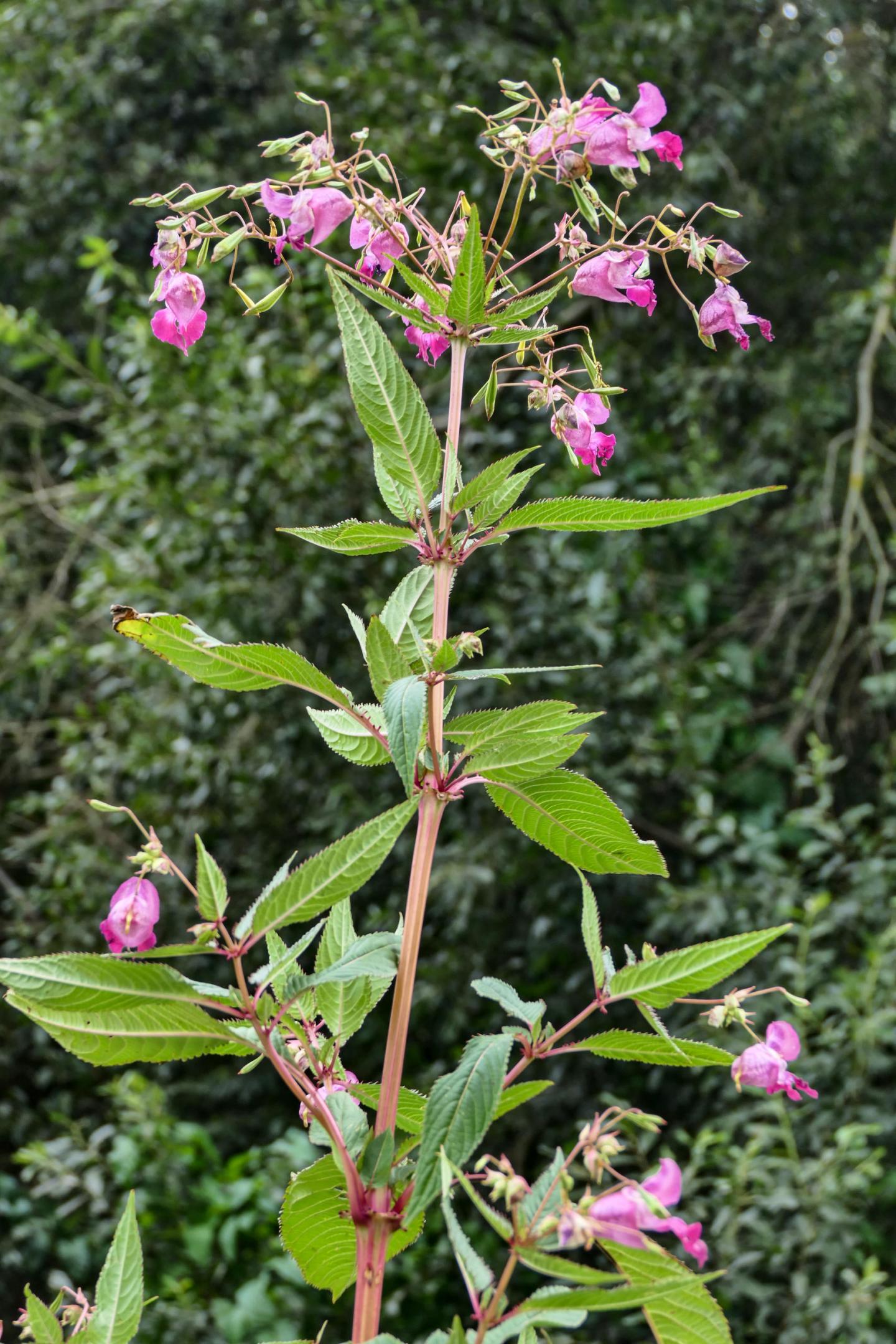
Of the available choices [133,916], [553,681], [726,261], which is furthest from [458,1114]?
[553,681]

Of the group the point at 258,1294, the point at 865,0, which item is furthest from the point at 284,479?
the point at 865,0

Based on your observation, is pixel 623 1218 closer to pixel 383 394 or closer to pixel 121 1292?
pixel 121 1292

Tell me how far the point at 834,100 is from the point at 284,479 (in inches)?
56.5

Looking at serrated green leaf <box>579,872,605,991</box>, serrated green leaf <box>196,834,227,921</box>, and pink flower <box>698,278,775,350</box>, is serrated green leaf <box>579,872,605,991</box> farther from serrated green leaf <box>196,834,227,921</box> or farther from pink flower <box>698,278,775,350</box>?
pink flower <box>698,278,775,350</box>

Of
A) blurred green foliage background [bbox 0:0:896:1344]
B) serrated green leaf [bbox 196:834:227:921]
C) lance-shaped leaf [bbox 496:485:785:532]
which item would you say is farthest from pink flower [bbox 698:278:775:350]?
blurred green foliage background [bbox 0:0:896:1344]

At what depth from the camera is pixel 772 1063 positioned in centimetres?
58

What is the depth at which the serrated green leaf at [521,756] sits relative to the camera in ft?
1.78

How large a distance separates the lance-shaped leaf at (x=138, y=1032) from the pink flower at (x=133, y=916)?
8 centimetres

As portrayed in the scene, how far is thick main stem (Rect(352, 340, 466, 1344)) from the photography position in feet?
1.77

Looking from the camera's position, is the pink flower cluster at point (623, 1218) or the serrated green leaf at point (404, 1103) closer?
the pink flower cluster at point (623, 1218)

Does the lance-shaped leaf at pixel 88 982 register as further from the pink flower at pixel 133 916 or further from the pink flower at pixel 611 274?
the pink flower at pixel 611 274

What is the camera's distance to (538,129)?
0.61 m

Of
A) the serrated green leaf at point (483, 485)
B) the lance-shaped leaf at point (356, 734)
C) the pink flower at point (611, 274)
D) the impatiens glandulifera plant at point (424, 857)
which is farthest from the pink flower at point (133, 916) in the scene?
the pink flower at point (611, 274)

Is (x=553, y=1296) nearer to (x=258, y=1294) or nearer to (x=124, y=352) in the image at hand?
(x=258, y=1294)
